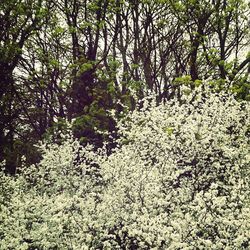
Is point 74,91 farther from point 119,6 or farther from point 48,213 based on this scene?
point 48,213

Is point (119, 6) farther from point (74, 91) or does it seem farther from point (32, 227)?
point (32, 227)

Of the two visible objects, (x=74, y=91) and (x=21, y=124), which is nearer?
(x=74, y=91)

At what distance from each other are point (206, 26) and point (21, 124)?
1203 centimetres

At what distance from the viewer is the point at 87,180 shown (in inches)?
498

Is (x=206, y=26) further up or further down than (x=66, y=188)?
further up

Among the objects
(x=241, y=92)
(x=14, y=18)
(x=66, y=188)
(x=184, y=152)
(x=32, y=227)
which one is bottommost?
(x=32, y=227)

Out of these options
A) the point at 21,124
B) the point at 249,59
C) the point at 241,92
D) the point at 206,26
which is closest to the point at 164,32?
the point at 206,26

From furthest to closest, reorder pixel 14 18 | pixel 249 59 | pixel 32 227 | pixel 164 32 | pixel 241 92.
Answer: pixel 164 32, pixel 14 18, pixel 249 59, pixel 241 92, pixel 32 227

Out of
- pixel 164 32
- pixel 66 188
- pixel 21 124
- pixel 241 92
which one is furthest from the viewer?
pixel 21 124

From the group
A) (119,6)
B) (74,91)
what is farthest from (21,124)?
(119,6)

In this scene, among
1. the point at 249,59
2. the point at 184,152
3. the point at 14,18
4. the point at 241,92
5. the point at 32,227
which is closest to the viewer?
the point at 32,227

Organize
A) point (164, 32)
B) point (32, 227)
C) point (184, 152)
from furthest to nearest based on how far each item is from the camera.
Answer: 1. point (164, 32)
2. point (184, 152)
3. point (32, 227)

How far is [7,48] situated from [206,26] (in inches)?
368

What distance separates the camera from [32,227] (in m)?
9.27
